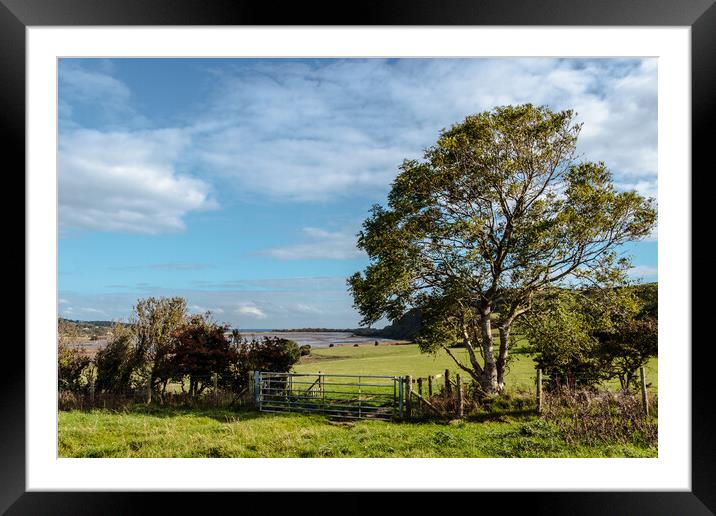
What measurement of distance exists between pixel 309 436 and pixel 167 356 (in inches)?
83.7

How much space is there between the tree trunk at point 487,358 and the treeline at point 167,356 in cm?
213

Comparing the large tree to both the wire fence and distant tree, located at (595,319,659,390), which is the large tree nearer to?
the wire fence

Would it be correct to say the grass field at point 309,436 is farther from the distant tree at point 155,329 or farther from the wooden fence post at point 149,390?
the distant tree at point 155,329

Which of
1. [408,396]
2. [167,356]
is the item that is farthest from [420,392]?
[167,356]

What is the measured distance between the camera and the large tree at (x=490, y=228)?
4.30 metres

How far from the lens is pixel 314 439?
4.04 meters

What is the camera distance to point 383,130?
4.43 metres

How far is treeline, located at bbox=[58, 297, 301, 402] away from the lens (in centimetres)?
496

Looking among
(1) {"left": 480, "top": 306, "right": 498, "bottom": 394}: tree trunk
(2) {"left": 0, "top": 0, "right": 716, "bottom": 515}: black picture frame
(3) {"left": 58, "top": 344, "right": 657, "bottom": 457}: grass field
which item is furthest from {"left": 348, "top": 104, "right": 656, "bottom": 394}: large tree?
(2) {"left": 0, "top": 0, "right": 716, "bottom": 515}: black picture frame

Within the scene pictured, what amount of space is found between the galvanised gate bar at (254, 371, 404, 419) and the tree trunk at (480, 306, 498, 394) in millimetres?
865

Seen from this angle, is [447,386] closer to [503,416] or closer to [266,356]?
[503,416]
